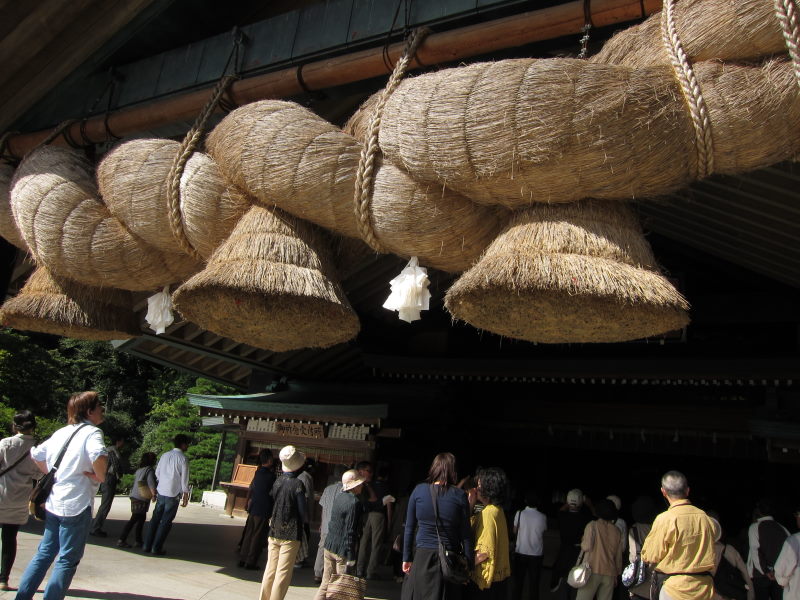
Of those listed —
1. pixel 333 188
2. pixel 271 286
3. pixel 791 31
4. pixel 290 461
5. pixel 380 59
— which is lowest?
pixel 290 461

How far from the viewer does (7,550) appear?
4375 millimetres

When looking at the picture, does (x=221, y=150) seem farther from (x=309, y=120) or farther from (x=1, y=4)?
(x=1, y=4)

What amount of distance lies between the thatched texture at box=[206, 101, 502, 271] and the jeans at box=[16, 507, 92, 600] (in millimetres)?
2037

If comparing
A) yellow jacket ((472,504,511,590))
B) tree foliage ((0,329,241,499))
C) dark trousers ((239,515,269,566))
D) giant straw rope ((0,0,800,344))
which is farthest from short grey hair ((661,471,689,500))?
tree foliage ((0,329,241,499))

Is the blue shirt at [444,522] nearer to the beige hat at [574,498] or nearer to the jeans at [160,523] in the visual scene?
the beige hat at [574,498]

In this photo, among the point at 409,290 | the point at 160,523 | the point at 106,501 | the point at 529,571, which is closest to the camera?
the point at 409,290

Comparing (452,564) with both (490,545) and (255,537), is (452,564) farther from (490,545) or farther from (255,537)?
(255,537)

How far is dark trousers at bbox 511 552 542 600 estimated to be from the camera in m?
5.86

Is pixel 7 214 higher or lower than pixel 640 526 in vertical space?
higher

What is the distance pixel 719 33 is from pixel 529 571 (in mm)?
5202

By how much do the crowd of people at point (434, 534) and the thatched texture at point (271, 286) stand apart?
3.77 ft

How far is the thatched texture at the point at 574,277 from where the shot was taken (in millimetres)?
2002

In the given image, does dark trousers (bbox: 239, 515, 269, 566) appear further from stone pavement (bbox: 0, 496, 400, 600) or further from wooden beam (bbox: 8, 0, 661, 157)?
wooden beam (bbox: 8, 0, 661, 157)

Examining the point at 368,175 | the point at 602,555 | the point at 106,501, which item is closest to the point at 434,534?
the point at 368,175
